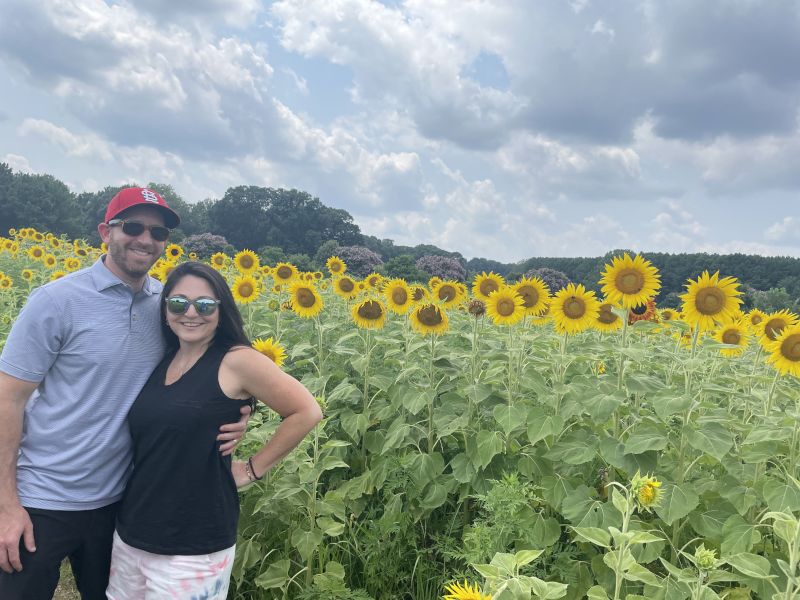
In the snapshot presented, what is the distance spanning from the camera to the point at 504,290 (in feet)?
14.8

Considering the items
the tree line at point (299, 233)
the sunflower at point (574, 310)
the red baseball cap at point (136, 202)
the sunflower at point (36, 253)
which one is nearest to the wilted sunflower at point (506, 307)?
the sunflower at point (574, 310)

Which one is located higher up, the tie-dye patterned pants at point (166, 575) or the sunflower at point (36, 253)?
the sunflower at point (36, 253)

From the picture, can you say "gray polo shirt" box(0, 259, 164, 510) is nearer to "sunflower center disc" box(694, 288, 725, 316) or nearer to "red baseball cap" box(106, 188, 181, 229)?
"red baseball cap" box(106, 188, 181, 229)

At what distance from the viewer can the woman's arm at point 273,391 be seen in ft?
8.76

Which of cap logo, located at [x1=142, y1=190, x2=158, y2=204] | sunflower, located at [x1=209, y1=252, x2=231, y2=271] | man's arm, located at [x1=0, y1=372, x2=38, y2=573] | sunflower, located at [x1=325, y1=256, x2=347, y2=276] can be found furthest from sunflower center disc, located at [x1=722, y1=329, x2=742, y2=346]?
sunflower, located at [x1=209, y1=252, x2=231, y2=271]

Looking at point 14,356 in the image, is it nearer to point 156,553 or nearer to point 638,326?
point 156,553

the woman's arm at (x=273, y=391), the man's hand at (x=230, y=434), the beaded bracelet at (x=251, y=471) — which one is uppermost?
the woman's arm at (x=273, y=391)

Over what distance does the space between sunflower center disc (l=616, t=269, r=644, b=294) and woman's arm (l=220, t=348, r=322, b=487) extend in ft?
6.79

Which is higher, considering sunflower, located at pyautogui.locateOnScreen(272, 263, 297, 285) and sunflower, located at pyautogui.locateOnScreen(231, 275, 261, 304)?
sunflower, located at pyautogui.locateOnScreen(272, 263, 297, 285)

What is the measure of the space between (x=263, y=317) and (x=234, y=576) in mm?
4016

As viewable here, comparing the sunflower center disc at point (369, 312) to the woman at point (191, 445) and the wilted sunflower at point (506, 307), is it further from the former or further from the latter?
the woman at point (191, 445)

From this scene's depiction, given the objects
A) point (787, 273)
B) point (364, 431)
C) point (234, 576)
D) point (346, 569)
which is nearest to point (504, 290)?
point (364, 431)

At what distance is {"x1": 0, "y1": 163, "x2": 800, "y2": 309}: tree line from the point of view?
35219mm

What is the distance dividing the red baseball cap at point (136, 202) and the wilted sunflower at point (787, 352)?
3534 millimetres
